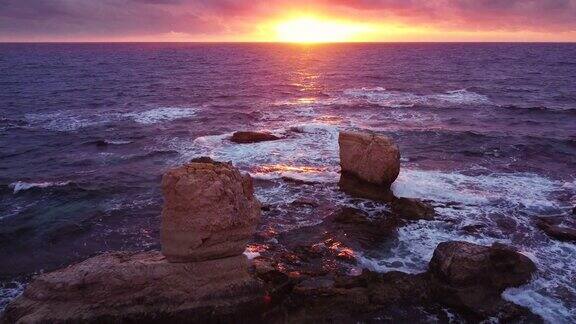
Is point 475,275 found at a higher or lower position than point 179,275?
lower

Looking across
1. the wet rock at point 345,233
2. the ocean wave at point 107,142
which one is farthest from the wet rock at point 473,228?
the ocean wave at point 107,142

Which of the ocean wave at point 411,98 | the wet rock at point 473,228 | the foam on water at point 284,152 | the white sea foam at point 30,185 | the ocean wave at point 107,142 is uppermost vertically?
the ocean wave at point 411,98

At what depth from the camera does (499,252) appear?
1436 centimetres

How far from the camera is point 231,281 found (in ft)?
40.3

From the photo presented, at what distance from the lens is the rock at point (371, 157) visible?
66.6 ft

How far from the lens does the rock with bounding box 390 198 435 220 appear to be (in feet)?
61.9

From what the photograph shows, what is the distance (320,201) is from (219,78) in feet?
198

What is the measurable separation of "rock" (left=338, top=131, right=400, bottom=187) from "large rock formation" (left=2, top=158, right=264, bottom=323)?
886 centimetres

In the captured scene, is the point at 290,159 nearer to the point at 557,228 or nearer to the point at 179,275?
the point at 557,228

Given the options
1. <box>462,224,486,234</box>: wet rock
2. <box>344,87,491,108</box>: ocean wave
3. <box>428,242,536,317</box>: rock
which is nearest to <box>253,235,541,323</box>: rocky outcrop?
<box>428,242,536,317</box>: rock

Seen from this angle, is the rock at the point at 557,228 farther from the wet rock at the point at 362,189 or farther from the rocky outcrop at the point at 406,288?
the wet rock at the point at 362,189

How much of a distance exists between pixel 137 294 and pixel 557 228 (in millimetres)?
15912

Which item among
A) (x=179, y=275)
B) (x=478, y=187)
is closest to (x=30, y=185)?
(x=179, y=275)

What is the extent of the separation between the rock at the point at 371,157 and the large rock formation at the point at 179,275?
8.86 meters
